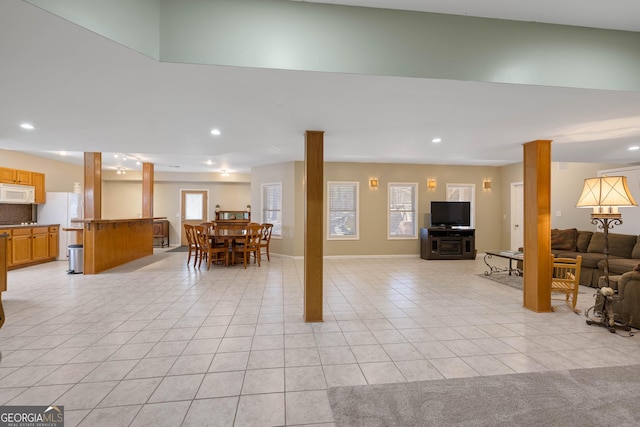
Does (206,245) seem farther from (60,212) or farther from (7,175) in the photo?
(7,175)

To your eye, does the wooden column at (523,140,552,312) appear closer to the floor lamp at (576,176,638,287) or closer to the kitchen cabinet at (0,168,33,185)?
the floor lamp at (576,176,638,287)

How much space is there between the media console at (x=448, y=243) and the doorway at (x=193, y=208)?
25.2ft

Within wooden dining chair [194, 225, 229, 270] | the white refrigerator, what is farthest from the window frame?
the white refrigerator

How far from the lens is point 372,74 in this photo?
2.02 m

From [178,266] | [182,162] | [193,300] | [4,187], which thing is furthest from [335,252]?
[4,187]

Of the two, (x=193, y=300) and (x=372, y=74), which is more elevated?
(x=372, y=74)

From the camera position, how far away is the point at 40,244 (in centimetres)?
671

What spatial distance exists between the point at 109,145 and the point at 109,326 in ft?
8.57

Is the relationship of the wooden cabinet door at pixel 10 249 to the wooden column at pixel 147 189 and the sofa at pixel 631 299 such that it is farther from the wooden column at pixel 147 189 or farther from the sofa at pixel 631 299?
the sofa at pixel 631 299

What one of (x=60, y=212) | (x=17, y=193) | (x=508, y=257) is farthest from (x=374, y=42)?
(x=60, y=212)

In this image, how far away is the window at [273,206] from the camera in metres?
8.16

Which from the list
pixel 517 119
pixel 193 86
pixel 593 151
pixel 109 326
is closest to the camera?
pixel 193 86

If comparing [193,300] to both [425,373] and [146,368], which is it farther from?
[425,373]

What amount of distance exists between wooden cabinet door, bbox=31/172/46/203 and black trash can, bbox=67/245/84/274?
2.42 meters
